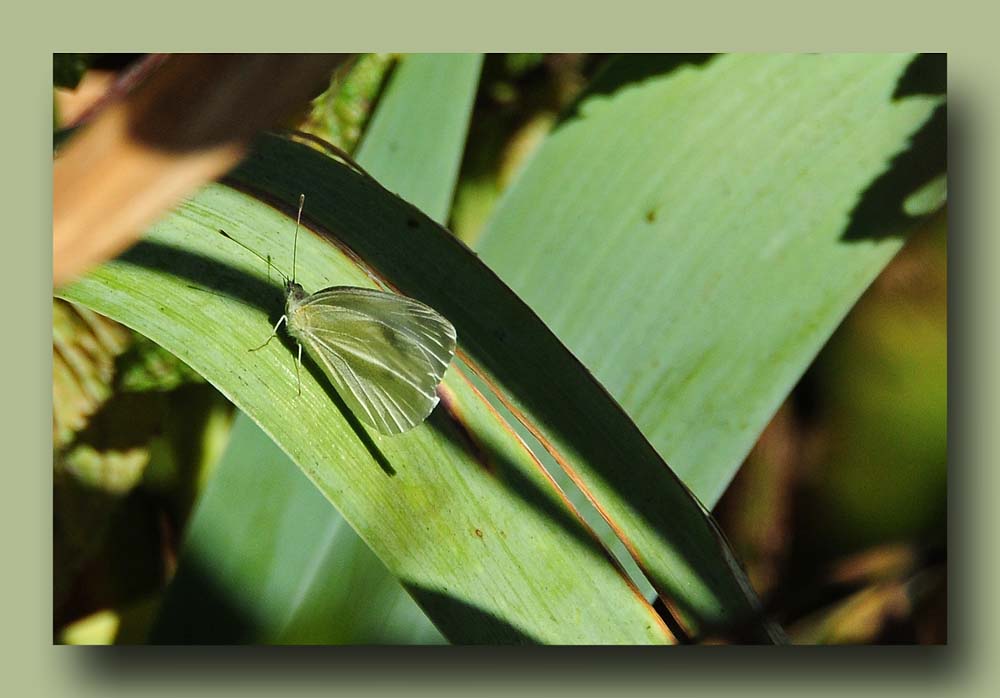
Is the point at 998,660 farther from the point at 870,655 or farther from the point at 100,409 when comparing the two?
the point at 100,409

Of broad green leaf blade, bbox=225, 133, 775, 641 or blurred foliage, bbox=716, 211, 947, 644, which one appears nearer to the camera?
broad green leaf blade, bbox=225, 133, 775, 641

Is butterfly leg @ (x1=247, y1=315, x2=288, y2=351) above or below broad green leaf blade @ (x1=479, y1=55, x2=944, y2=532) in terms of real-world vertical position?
above

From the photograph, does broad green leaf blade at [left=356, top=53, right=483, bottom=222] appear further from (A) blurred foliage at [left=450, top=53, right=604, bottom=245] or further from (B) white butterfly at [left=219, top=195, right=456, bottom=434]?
(B) white butterfly at [left=219, top=195, right=456, bottom=434]

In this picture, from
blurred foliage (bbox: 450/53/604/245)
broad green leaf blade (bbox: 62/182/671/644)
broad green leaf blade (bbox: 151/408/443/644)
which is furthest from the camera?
blurred foliage (bbox: 450/53/604/245)

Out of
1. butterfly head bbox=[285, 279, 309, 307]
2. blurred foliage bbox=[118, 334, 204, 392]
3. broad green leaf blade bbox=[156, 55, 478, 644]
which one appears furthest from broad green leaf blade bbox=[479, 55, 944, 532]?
blurred foliage bbox=[118, 334, 204, 392]

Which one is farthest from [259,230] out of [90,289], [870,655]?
[870,655]

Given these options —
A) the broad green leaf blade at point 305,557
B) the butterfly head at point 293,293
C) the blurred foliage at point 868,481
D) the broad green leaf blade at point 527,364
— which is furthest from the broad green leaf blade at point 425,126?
the blurred foliage at point 868,481

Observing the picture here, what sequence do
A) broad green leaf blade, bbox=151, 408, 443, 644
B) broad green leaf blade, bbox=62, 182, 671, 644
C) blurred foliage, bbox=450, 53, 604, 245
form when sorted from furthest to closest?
blurred foliage, bbox=450, 53, 604, 245
broad green leaf blade, bbox=151, 408, 443, 644
broad green leaf blade, bbox=62, 182, 671, 644

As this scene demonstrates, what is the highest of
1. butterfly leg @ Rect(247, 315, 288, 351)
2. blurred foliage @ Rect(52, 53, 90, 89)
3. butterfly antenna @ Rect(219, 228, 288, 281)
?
blurred foliage @ Rect(52, 53, 90, 89)

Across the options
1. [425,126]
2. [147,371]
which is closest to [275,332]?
[147,371]
